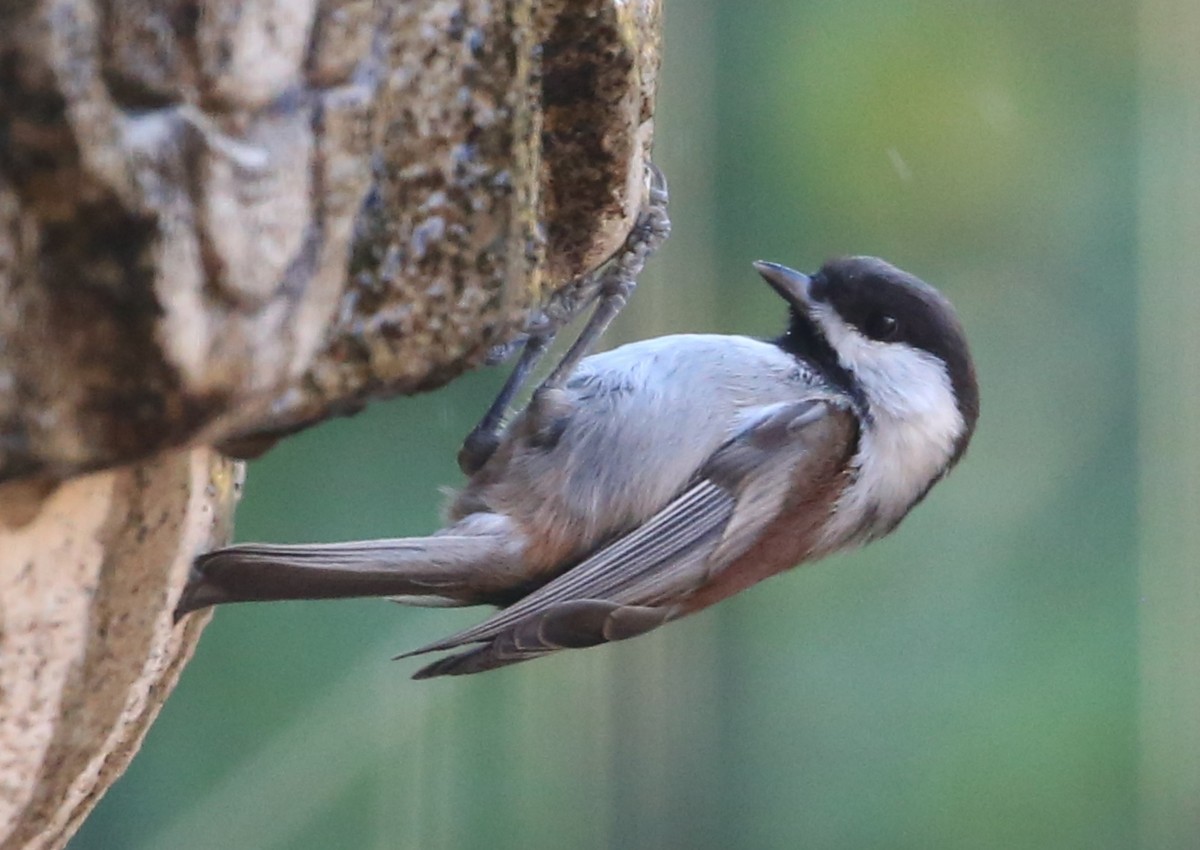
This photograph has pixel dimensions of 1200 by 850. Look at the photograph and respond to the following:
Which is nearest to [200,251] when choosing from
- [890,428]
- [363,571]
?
[363,571]

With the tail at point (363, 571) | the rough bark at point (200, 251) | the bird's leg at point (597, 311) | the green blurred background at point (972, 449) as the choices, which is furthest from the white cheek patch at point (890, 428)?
the green blurred background at point (972, 449)

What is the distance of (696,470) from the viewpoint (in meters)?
1.17

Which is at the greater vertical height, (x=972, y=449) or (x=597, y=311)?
(x=597, y=311)

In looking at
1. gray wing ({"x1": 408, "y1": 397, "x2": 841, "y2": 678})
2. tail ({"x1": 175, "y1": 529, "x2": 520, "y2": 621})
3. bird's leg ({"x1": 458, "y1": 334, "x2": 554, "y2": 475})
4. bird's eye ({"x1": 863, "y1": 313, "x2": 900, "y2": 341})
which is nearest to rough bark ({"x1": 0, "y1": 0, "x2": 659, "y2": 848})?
tail ({"x1": 175, "y1": 529, "x2": 520, "y2": 621})

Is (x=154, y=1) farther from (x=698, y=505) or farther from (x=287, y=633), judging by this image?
(x=287, y=633)

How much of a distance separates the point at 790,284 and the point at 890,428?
0.16m

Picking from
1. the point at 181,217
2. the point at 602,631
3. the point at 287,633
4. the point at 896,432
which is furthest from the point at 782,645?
the point at 181,217

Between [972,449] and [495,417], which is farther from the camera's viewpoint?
[972,449]

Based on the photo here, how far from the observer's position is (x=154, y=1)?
0.50m

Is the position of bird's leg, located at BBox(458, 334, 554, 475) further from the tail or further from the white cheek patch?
the white cheek patch

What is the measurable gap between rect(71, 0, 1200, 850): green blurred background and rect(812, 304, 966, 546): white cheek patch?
2.45 ft

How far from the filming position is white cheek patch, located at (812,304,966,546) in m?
1.21

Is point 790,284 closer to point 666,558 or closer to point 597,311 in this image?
point 597,311

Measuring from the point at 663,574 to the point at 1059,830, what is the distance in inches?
51.6
